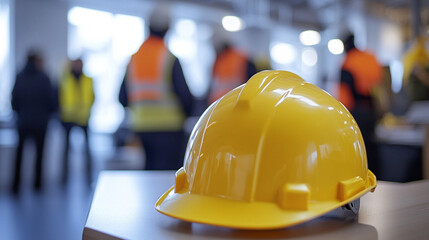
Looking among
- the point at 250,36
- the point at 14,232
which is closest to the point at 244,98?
the point at 14,232

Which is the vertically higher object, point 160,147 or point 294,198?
point 294,198

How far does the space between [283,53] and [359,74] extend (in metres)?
11.8

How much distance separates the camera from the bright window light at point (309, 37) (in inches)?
622

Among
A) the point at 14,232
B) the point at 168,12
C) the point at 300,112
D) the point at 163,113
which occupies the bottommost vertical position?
the point at 14,232

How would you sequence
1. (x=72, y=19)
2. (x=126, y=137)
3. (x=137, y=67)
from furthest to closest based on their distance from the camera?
(x=72, y=19)
(x=126, y=137)
(x=137, y=67)

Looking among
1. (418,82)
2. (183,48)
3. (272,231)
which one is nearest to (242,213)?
(272,231)

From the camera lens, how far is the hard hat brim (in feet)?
2.80

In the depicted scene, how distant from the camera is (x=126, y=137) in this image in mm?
7504

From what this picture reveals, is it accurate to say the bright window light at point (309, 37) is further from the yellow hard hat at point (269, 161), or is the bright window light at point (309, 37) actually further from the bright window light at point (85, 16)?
the yellow hard hat at point (269, 161)

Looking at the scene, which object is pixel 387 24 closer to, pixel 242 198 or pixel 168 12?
pixel 168 12

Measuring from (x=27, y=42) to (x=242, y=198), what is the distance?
1023cm

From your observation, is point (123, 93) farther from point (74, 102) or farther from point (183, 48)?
point (183, 48)

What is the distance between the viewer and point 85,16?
11266 mm

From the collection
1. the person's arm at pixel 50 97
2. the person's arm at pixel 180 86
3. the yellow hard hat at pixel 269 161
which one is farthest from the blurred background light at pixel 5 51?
the yellow hard hat at pixel 269 161
